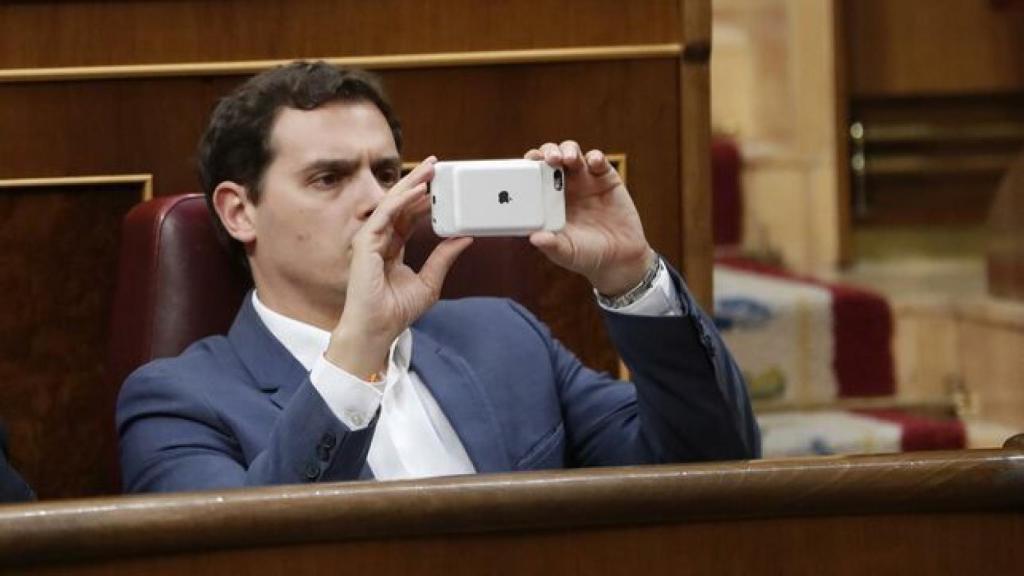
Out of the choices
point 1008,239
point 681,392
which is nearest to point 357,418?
point 681,392

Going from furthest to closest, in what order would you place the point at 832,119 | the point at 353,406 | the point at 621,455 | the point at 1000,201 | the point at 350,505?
the point at 832,119 < the point at 1000,201 < the point at 621,455 < the point at 353,406 < the point at 350,505

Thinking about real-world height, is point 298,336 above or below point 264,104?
below

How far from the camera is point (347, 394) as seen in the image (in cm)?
127

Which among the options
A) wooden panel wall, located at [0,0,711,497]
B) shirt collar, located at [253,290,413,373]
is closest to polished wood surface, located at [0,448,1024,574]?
shirt collar, located at [253,290,413,373]

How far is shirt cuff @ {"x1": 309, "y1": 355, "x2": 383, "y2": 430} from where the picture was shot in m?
1.27

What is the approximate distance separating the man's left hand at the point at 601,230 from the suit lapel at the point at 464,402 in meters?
0.17

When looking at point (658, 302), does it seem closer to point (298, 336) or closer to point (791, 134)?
point (298, 336)

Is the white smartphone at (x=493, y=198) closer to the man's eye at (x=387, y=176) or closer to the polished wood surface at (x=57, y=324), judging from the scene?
the man's eye at (x=387, y=176)

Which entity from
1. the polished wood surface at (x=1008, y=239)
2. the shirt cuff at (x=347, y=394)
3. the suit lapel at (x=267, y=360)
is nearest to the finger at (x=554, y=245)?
the shirt cuff at (x=347, y=394)

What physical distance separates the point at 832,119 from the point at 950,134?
259mm

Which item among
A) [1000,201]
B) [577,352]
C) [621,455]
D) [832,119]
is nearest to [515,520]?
[621,455]

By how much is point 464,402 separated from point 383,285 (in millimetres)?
175

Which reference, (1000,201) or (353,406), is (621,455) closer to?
(353,406)

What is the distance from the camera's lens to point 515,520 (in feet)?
3.10
